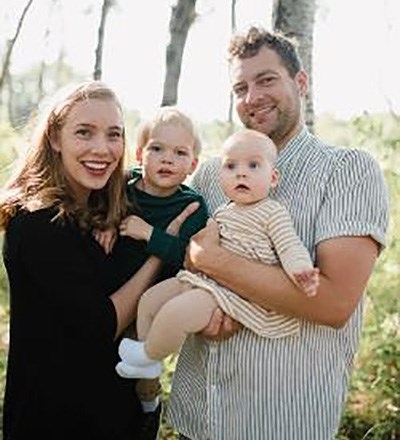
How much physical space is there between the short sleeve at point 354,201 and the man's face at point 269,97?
1.15ft

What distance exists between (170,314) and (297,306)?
43 centimetres

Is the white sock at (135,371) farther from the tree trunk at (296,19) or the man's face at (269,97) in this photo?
the tree trunk at (296,19)

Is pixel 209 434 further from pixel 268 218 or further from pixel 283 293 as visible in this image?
pixel 268 218

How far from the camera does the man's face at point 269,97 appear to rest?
Result: 9.73 feet

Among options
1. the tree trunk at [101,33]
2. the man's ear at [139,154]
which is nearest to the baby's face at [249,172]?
the man's ear at [139,154]

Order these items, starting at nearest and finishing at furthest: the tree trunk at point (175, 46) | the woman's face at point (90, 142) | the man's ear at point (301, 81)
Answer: the woman's face at point (90, 142) → the man's ear at point (301, 81) → the tree trunk at point (175, 46)

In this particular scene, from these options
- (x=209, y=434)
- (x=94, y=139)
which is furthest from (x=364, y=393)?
(x=94, y=139)

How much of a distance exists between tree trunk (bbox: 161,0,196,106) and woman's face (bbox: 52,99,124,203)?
4.53 metres

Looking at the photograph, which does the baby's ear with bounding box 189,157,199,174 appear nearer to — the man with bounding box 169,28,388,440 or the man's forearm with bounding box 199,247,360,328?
the man with bounding box 169,28,388,440

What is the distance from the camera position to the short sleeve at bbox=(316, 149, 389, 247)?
2.57 meters

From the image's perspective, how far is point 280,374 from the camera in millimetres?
2686

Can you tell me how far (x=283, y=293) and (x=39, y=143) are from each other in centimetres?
103

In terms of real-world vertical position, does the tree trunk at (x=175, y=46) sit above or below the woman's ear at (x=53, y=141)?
above

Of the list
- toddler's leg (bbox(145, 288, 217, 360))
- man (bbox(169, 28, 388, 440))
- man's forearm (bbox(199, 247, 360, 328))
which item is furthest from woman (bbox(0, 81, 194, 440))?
man's forearm (bbox(199, 247, 360, 328))
